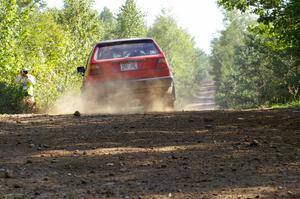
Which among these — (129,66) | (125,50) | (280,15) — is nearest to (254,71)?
(280,15)

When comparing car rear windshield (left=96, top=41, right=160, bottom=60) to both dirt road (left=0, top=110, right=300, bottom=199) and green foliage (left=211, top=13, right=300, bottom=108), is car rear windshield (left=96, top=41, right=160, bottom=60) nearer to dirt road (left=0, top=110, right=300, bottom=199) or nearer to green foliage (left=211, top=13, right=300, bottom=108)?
dirt road (left=0, top=110, right=300, bottom=199)

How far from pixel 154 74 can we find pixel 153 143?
5266 mm

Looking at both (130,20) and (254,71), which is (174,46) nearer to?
(130,20)

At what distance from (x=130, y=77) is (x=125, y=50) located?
0.76 m

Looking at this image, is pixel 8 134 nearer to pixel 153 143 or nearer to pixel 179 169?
pixel 153 143

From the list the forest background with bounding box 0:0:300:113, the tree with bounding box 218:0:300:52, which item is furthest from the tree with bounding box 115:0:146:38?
the tree with bounding box 218:0:300:52

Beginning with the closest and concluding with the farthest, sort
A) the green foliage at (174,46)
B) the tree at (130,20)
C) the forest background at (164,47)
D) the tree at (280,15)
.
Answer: the tree at (280,15) → the forest background at (164,47) → the tree at (130,20) → the green foliage at (174,46)

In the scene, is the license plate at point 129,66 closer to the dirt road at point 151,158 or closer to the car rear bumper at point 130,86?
the car rear bumper at point 130,86

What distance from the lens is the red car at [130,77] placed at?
11.9 metres

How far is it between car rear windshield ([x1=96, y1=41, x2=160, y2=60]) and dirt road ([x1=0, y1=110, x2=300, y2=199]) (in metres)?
3.13

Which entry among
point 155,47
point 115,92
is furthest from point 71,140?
point 155,47

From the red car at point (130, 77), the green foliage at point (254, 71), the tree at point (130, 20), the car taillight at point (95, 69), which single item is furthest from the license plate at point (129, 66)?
the tree at point (130, 20)

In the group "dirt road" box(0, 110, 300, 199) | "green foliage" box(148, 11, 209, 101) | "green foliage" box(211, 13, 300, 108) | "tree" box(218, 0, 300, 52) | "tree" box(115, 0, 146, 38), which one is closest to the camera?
"dirt road" box(0, 110, 300, 199)

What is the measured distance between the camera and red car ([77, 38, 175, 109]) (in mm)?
11906
